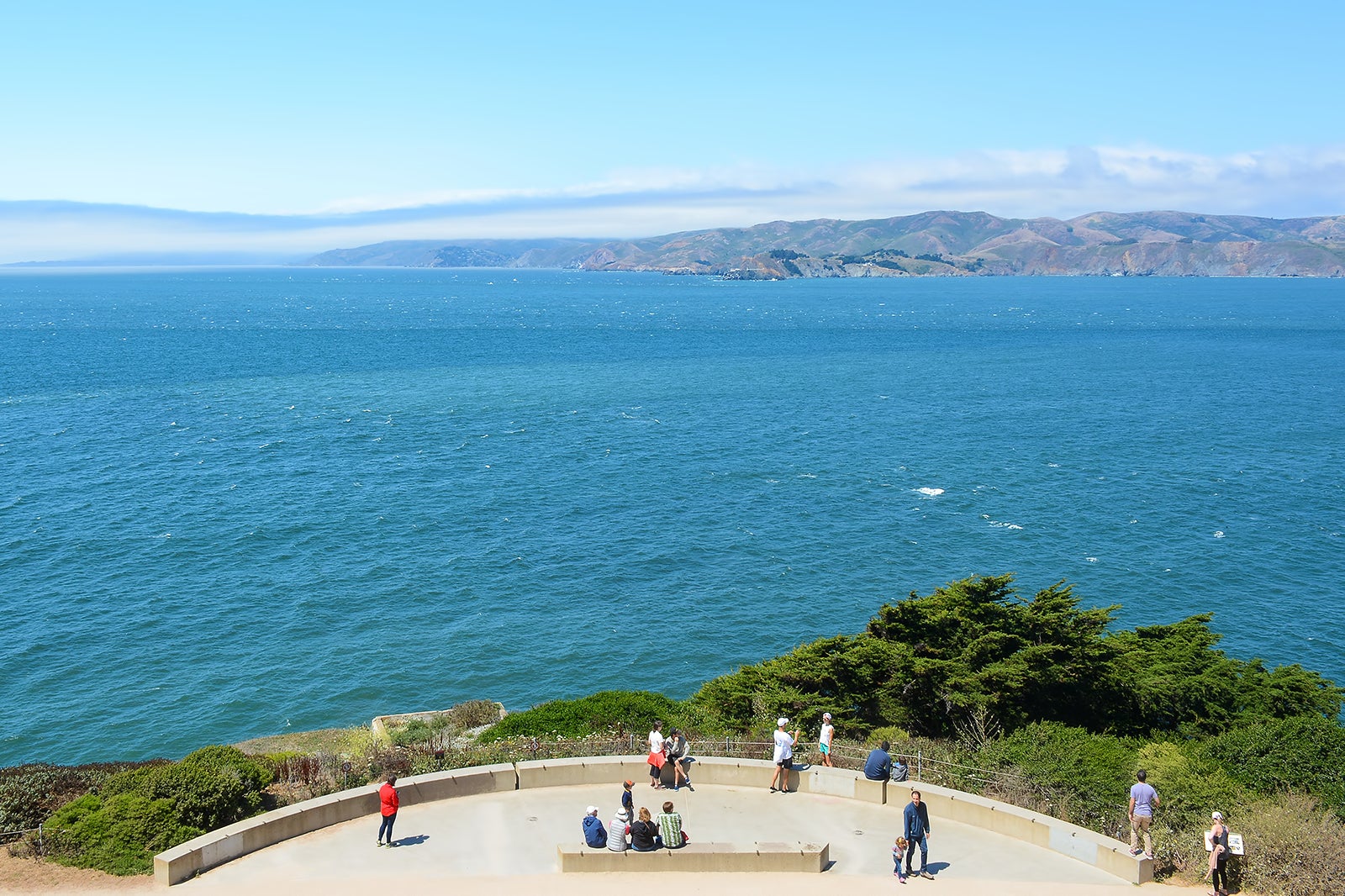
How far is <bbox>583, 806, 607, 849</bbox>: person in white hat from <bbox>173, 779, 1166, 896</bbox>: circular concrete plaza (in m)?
0.50

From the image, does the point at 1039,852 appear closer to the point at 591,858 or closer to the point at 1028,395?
the point at 591,858

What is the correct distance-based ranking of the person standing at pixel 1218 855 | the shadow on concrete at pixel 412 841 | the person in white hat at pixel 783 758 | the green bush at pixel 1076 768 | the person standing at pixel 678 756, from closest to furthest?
1. the person standing at pixel 1218 855
2. the shadow on concrete at pixel 412 841
3. the green bush at pixel 1076 768
4. the person in white hat at pixel 783 758
5. the person standing at pixel 678 756

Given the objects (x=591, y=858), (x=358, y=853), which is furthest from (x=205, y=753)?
(x=591, y=858)

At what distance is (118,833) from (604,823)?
781 cm

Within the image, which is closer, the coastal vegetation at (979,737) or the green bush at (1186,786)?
the coastal vegetation at (979,737)

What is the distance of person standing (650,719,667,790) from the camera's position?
19422 mm

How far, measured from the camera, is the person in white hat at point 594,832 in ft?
54.8

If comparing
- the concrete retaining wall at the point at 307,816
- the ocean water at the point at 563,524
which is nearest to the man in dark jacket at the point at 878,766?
the concrete retaining wall at the point at 307,816

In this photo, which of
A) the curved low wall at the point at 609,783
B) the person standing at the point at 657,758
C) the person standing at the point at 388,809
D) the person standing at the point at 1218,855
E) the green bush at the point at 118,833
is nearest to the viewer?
the person standing at the point at 1218,855

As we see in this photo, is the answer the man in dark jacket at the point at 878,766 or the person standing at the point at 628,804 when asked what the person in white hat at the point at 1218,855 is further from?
the person standing at the point at 628,804

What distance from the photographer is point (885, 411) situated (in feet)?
292

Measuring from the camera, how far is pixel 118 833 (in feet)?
55.6

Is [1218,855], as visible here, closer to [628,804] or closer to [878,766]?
[878,766]

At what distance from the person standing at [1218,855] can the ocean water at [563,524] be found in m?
23.8
